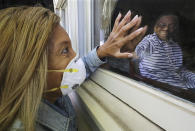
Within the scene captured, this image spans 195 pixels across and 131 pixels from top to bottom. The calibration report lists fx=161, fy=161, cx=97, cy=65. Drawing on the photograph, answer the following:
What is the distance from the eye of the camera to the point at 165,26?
1.31 feet

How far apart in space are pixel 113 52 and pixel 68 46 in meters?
0.19

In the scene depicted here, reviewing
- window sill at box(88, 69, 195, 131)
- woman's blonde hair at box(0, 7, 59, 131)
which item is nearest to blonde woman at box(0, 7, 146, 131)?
woman's blonde hair at box(0, 7, 59, 131)

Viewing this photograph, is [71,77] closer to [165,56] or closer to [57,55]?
[57,55]

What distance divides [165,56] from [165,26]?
8 cm

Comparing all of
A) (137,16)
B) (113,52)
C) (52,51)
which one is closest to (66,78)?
(52,51)

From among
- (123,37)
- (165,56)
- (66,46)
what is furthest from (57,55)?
(165,56)

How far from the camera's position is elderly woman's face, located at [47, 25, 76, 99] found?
61 cm

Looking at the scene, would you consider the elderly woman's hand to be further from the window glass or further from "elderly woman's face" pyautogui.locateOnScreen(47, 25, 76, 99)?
"elderly woman's face" pyautogui.locateOnScreen(47, 25, 76, 99)

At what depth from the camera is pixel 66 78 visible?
664mm

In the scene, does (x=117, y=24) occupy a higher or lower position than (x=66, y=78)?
higher

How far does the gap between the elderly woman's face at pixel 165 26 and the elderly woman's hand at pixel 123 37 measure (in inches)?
2.9

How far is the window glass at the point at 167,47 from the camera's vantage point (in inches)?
13.4

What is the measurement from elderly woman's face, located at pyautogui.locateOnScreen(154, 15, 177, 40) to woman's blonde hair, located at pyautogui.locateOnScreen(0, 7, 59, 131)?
1.16ft

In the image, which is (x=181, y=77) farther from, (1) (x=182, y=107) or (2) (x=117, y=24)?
(2) (x=117, y=24)
